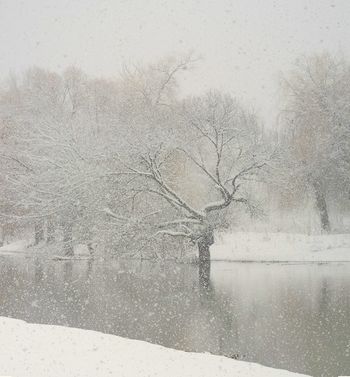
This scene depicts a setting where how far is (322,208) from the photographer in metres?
29.0

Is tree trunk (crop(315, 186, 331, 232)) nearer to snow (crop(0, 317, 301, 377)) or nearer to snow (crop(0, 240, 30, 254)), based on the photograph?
snow (crop(0, 240, 30, 254))

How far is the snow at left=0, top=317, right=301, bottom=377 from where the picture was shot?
789 centimetres

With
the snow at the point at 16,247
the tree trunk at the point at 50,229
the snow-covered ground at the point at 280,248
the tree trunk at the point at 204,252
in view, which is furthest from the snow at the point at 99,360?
the snow at the point at 16,247

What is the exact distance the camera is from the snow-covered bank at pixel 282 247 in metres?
Answer: 25.5

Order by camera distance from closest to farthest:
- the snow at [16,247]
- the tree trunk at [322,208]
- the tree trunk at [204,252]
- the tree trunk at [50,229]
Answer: the tree trunk at [204,252], the tree trunk at [50,229], the tree trunk at [322,208], the snow at [16,247]

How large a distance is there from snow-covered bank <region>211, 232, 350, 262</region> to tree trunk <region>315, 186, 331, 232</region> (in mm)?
1978

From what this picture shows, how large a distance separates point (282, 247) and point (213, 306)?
1171cm

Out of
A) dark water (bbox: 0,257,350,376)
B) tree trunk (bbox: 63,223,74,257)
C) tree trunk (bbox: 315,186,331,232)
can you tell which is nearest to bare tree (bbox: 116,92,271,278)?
dark water (bbox: 0,257,350,376)

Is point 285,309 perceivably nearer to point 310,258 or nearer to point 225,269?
point 225,269

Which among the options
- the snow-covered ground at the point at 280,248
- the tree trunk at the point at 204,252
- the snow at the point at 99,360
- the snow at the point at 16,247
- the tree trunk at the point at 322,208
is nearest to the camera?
the snow at the point at 99,360

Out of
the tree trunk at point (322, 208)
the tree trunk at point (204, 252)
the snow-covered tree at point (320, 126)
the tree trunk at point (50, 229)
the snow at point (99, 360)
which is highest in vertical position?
the snow-covered tree at point (320, 126)

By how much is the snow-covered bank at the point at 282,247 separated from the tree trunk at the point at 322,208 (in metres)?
1.98

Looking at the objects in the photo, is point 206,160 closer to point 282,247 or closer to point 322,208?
point 282,247

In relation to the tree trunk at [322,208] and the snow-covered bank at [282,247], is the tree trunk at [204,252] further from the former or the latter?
the tree trunk at [322,208]
